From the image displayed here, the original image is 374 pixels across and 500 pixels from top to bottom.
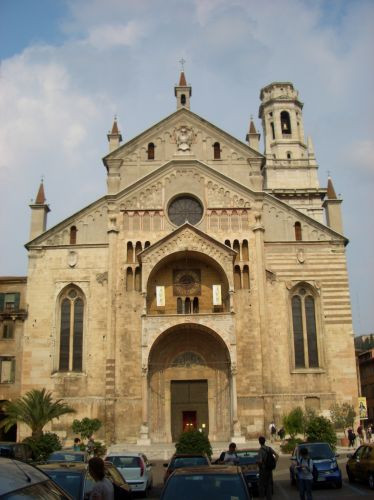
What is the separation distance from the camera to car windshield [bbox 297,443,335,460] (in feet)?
61.6

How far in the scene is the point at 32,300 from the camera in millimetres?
34656

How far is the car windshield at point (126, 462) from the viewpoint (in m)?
17.3

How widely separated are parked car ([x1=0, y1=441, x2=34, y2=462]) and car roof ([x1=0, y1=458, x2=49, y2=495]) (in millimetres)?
12910

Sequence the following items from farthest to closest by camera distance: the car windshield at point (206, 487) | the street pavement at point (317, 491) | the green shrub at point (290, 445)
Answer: the green shrub at point (290, 445) → the street pavement at point (317, 491) → the car windshield at point (206, 487)

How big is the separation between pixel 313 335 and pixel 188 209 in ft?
36.5

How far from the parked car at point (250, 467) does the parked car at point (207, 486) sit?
356 inches

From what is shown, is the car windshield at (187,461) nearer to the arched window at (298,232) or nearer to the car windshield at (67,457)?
the car windshield at (67,457)

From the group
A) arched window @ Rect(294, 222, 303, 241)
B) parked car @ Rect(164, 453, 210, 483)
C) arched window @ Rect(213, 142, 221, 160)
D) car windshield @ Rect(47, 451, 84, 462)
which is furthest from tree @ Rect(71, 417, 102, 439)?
arched window @ Rect(213, 142, 221, 160)

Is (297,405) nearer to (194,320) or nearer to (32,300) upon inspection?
(194,320)

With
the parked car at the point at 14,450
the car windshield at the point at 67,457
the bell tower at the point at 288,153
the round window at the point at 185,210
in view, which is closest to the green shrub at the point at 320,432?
Answer: the car windshield at the point at 67,457

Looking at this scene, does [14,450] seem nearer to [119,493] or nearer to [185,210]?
[119,493]

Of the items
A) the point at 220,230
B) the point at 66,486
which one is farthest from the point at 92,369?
the point at 66,486

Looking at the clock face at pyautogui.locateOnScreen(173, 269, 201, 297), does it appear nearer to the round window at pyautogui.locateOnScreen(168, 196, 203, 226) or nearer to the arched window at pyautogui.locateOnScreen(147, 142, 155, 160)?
the round window at pyautogui.locateOnScreen(168, 196, 203, 226)

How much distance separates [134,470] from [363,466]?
7.33 metres
